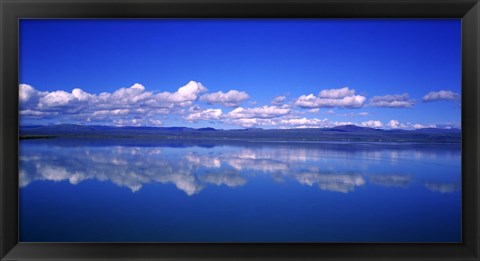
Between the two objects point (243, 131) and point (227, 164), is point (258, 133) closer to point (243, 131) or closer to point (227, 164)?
point (243, 131)

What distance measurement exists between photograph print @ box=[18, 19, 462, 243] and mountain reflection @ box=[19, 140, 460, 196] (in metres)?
0.01

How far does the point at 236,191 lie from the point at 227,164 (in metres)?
0.27

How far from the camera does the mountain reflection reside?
201 cm

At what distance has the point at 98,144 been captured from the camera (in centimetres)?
231

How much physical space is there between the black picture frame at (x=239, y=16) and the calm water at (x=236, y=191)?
6 cm

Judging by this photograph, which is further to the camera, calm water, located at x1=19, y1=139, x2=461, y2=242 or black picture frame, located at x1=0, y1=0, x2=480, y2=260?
calm water, located at x1=19, y1=139, x2=461, y2=242

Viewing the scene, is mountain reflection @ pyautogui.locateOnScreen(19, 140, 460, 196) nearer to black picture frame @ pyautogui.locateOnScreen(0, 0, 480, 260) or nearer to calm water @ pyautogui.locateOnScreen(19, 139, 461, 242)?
calm water @ pyautogui.locateOnScreen(19, 139, 461, 242)

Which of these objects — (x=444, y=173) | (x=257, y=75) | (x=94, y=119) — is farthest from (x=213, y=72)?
(x=444, y=173)

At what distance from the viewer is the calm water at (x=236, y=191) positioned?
1.59 metres

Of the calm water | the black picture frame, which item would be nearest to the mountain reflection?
the calm water

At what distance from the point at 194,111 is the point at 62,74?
0.78 meters

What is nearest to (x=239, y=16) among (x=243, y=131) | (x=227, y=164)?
(x=243, y=131)

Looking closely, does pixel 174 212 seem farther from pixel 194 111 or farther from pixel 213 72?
pixel 213 72

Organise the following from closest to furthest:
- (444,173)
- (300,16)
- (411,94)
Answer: (300,16) < (444,173) < (411,94)
